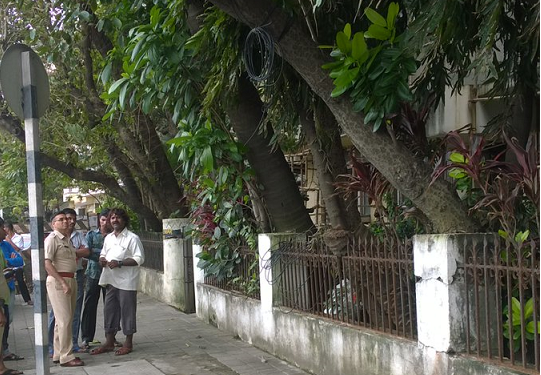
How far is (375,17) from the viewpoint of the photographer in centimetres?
551

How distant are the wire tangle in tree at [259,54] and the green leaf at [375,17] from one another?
1.09m

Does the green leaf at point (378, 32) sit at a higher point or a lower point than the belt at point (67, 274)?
higher

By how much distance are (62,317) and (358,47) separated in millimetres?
4834

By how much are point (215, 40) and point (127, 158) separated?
8000 millimetres

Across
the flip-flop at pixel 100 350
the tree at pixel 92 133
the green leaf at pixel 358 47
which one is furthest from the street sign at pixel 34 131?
the tree at pixel 92 133

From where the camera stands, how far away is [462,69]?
657 centimetres

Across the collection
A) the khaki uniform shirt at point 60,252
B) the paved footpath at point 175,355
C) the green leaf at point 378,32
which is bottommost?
the paved footpath at point 175,355

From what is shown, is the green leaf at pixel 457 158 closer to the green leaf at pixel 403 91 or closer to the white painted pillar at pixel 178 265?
the green leaf at pixel 403 91

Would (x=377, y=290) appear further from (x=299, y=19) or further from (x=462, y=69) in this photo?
(x=299, y=19)

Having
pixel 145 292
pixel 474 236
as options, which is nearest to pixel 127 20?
pixel 474 236

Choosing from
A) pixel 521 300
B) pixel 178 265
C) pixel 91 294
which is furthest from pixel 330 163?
pixel 178 265

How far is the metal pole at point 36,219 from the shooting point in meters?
5.18

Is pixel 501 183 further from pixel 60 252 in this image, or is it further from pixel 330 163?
pixel 60 252

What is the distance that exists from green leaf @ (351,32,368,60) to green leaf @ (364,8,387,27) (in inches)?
6.0
